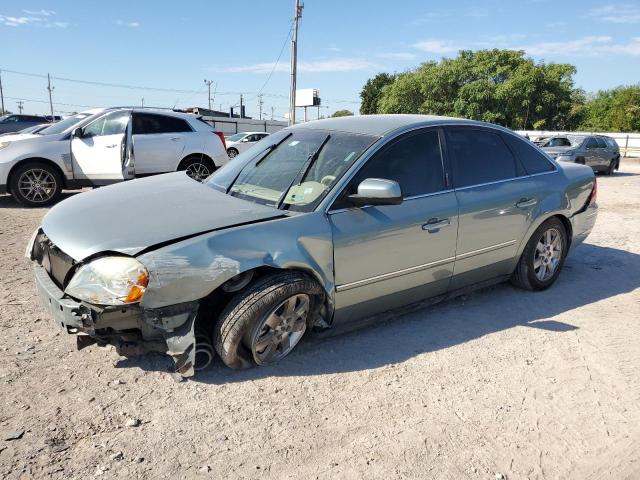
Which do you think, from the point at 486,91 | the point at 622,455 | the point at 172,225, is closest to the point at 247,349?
the point at 172,225

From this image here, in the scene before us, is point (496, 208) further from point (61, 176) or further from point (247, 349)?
point (61, 176)

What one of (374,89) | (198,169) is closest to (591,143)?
(198,169)

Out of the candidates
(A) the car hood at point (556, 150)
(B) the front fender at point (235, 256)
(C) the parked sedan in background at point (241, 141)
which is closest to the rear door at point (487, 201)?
(B) the front fender at point (235, 256)

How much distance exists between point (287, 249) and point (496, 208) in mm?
1999

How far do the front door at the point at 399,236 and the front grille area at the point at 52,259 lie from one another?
Answer: 1647 mm

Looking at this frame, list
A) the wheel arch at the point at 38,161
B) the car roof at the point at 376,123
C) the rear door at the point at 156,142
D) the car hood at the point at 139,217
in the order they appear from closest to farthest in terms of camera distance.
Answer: the car hood at the point at 139,217 → the car roof at the point at 376,123 → the wheel arch at the point at 38,161 → the rear door at the point at 156,142

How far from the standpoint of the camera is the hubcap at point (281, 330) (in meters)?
3.12

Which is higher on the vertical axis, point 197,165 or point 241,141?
point 197,165

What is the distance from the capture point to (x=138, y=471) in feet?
7.58

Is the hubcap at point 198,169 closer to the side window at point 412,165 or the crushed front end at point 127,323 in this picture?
the side window at point 412,165

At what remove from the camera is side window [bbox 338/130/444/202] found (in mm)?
3549

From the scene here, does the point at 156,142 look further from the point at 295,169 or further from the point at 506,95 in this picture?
the point at 506,95

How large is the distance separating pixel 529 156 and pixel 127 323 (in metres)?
3.76

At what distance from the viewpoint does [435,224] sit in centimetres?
370
